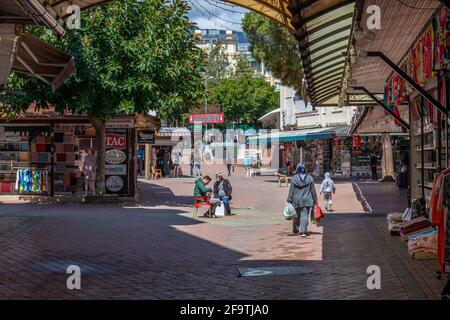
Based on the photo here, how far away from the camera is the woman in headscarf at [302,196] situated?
14.7 metres

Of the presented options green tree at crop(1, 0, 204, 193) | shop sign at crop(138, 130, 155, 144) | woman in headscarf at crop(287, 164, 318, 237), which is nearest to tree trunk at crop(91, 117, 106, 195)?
green tree at crop(1, 0, 204, 193)

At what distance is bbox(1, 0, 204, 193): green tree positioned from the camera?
20.7 metres

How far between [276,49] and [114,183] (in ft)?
47.6

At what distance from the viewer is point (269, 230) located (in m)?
16.0

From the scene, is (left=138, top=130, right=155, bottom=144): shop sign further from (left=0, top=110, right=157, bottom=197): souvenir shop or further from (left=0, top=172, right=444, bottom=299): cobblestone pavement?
(left=0, top=172, right=444, bottom=299): cobblestone pavement

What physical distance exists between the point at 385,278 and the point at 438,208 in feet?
5.35

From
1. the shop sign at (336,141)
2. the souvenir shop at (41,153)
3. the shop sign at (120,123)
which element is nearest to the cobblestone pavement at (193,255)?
the souvenir shop at (41,153)

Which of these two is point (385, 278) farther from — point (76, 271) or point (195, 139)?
point (195, 139)

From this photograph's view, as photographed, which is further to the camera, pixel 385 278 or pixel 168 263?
pixel 168 263

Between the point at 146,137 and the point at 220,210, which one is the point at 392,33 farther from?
the point at 146,137

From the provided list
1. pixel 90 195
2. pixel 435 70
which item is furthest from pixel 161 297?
pixel 90 195

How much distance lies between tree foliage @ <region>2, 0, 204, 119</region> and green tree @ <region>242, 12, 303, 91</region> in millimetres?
13852

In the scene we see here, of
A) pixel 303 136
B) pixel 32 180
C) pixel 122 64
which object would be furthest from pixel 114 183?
pixel 303 136

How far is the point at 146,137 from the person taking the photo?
31219mm
